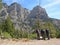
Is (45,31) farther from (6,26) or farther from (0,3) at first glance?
(6,26)

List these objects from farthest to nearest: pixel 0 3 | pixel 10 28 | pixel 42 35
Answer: pixel 10 28
pixel 0 3
pixel 42 35

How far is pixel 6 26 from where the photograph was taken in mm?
87375

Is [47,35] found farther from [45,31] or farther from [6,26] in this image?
[6,26]

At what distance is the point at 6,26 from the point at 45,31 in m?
62.6

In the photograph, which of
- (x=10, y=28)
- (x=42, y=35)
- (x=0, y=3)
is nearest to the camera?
(x=42, y=35)

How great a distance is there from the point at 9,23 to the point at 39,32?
63794 mm

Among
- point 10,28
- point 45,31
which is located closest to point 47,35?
point 45,31

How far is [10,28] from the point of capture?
86.1m

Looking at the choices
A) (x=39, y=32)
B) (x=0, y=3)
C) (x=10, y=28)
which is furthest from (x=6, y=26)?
(x=39, y=32)

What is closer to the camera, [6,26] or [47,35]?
[47,35]

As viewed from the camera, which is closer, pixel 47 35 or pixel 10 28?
pixel 47 35

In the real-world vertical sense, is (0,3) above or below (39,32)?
above

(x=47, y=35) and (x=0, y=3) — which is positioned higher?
(x=0, y=3)

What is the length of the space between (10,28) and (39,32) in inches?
2394
